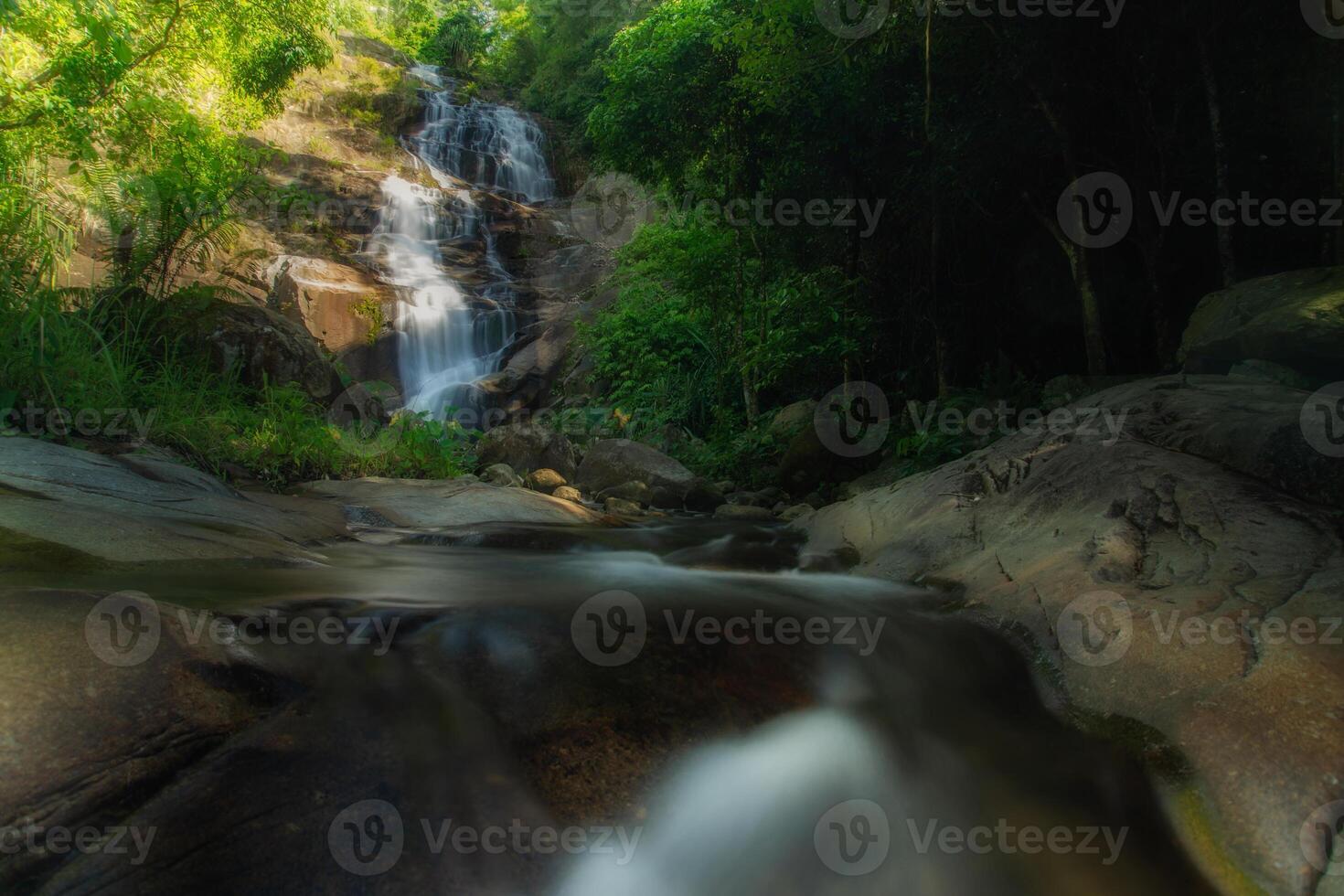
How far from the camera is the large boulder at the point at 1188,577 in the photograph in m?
1.77

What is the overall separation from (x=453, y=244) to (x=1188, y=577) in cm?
1686

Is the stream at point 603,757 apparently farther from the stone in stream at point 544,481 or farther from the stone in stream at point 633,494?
the stone in stream at point 544,481

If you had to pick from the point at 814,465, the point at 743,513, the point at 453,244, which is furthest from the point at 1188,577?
the point at 453,244

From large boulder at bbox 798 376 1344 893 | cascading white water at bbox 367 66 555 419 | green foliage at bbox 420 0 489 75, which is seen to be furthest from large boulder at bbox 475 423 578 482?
green foliage at bbox 420 0 489 75

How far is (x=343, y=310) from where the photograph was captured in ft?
44.9

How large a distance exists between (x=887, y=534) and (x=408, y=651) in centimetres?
303

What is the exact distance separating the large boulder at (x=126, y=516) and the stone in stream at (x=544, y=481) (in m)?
3.41

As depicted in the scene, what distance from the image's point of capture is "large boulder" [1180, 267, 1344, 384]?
3938 millimetres

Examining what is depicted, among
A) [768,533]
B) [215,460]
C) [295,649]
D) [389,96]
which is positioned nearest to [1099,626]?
[295,649]

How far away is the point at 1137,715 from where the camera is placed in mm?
2098

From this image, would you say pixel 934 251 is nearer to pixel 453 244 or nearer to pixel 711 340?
pixel 711 340

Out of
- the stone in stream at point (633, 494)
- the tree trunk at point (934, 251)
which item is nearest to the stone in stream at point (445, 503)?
the stone in stream at point (633, 494)

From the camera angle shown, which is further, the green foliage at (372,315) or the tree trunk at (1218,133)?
the green foliage at (372,315)

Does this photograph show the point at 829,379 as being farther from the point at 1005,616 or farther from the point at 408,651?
the point at 408,651
